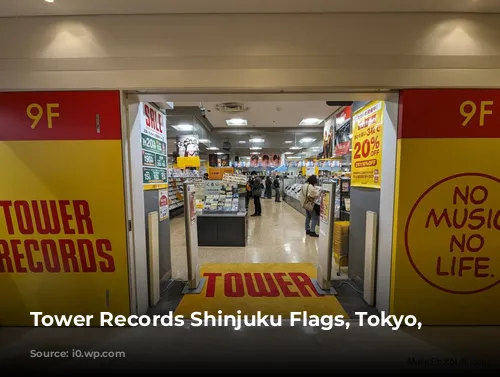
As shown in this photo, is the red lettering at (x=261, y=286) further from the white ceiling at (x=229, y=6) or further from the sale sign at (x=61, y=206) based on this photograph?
the white ceiling at (x=229, y=6)

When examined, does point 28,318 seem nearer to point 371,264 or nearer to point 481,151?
point 371,264

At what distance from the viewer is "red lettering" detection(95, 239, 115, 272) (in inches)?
97.3

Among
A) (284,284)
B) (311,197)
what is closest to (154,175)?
(284,284)

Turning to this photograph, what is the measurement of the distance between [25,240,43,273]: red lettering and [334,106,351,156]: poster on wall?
505cm

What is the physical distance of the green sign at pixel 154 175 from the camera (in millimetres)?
2951

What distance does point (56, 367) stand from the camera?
6.70 ft

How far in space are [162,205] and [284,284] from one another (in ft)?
7.53

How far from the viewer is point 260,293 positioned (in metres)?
3.26

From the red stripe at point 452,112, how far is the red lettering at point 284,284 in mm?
2562

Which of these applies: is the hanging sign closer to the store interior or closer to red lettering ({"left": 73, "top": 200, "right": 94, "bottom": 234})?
the store interior

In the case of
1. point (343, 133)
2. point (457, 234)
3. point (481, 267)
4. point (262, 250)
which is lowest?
point (262, 250)

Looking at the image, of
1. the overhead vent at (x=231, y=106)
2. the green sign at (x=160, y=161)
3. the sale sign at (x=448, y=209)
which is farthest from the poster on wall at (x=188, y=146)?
the sale sign at (x=448, y=209)

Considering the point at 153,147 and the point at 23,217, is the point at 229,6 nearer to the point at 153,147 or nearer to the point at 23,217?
the point at 153,147

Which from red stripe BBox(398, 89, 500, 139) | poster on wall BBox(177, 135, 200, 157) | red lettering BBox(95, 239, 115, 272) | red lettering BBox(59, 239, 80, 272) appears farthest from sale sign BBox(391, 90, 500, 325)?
poster on wall BBox(177, 135, 200, 157)
